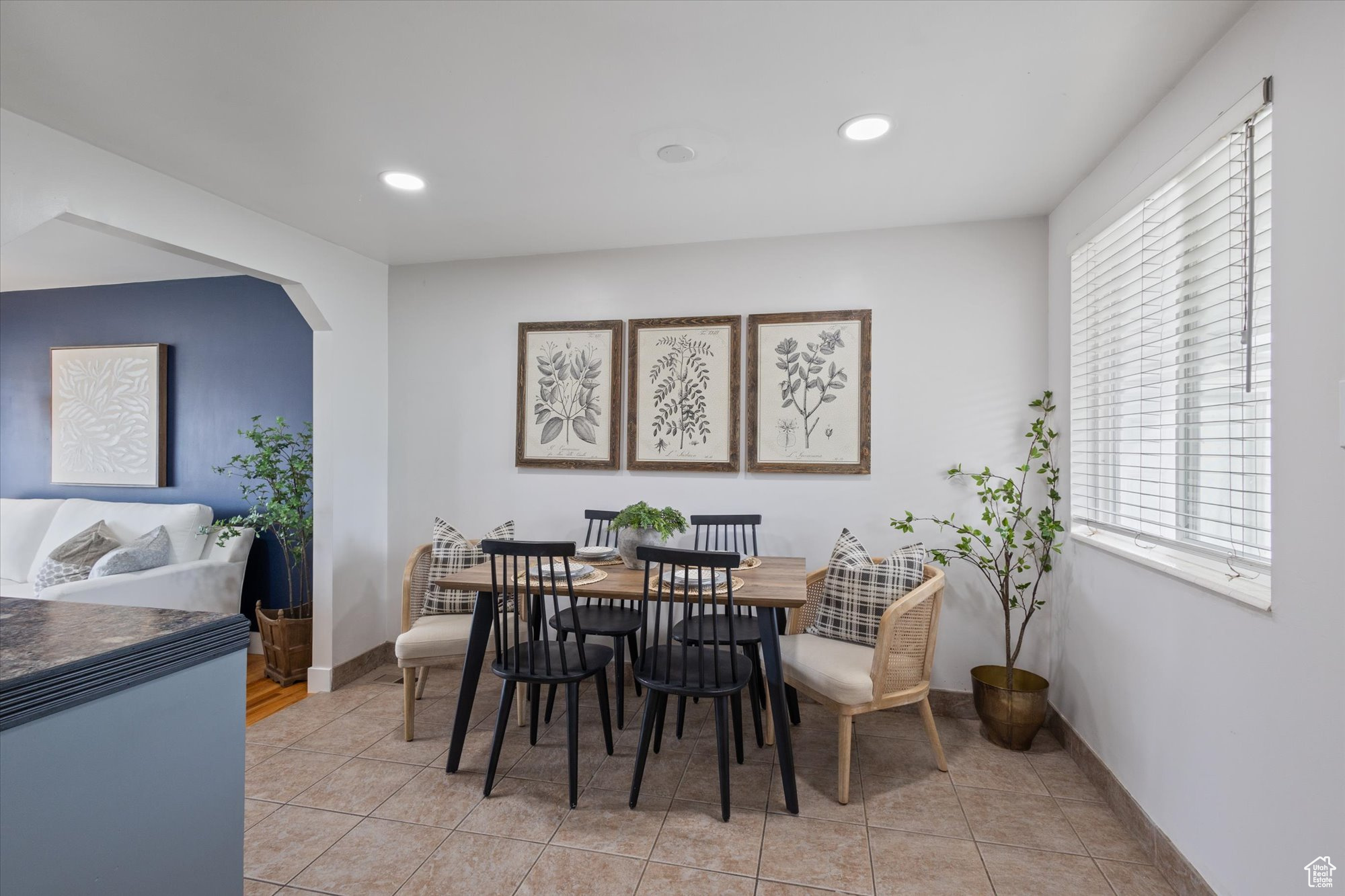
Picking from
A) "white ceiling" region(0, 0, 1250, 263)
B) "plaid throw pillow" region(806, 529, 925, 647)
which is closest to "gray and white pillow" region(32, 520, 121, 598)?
"white ceiling" region(0, 0, 1250, 263)

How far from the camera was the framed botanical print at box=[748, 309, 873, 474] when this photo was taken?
3295mm

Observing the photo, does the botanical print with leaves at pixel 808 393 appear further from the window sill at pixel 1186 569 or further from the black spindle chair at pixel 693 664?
the window sill at pixel 1186 569

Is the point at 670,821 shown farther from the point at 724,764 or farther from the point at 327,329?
the point at 327,329

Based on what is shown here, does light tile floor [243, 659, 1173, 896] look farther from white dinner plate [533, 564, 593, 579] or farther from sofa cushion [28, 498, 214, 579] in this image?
sofa cushion [28, 498, 214, 579]

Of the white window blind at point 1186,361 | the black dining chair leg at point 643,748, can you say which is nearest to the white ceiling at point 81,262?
the black dining chair leg at point 643,748

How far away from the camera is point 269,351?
13.4 ft

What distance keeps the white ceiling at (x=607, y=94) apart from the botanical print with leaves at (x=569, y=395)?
34.0 inches

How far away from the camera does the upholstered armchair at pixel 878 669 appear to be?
2.36m

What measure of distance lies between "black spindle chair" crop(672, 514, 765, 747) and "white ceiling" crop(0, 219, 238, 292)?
9.01 ft

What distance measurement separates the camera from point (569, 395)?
3709 mm

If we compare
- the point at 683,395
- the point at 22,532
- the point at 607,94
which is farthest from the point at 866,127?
the point at 22,532

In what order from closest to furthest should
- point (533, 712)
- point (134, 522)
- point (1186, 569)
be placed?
1. point (1186, 569)
2. point (533, 712)
3. point (134, 522)

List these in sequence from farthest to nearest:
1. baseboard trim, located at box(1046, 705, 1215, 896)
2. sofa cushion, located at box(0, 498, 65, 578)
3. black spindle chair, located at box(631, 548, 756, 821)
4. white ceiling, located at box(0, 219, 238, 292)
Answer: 1. sofa cushion, located at box(0, 498, 65, 578)
2. white ceiling, located at box(0, 219, 238, 292)
3. black spindle chair, located at box(631, 548, 756, 821)
4. baseboard trim, located at box(1046, 705, 1215, 896)

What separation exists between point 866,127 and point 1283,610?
1.79 meters
